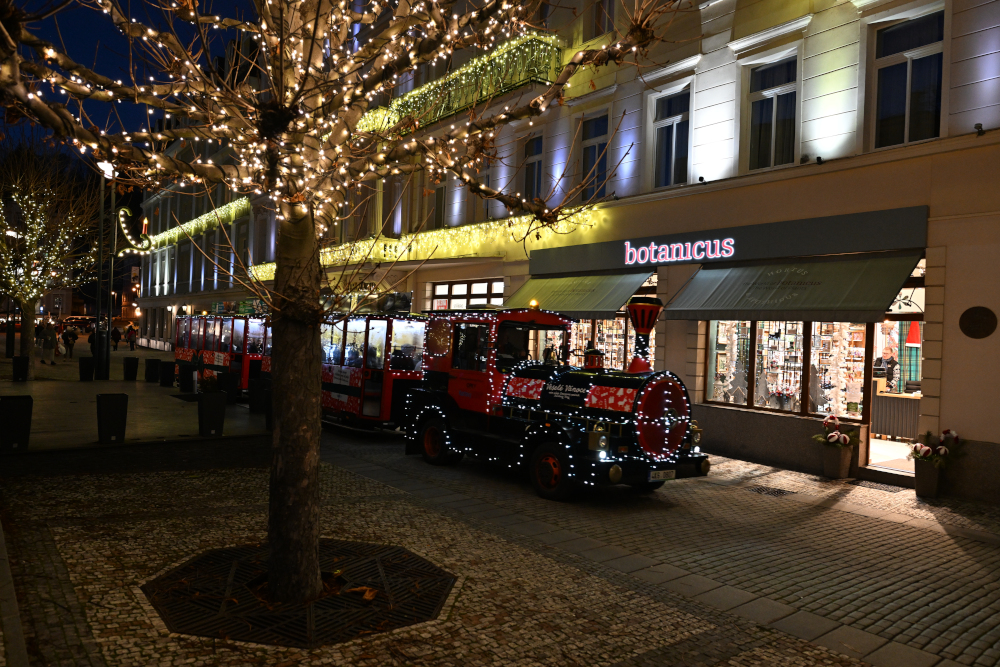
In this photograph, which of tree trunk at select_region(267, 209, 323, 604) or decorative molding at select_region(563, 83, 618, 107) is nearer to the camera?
tree trunk at select_region(267, 209, 323, 604)

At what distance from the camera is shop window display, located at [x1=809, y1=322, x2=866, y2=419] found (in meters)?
11.9

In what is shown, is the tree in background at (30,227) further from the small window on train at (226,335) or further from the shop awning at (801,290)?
the shop awning at (801,290)

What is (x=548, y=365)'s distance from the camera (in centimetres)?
1035

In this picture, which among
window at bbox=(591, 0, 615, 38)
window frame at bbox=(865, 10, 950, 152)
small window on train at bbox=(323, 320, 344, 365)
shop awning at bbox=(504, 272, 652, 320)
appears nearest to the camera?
window frame at bbox=(865, 10, 950, 152)

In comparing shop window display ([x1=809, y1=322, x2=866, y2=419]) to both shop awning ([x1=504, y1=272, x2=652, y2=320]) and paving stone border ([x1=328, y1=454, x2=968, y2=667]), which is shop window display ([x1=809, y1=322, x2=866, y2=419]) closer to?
paving stone border ([x1=328, y1=454, x2=968, y2=667])

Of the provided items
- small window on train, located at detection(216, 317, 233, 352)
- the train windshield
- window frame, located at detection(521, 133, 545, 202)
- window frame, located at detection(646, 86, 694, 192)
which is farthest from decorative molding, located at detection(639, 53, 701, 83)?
small window on train, located at detection(216, 317, 233, 352)

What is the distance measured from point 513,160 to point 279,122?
1474 cm

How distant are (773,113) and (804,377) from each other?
16.3 feet

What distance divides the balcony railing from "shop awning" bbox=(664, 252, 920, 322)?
19.8ft

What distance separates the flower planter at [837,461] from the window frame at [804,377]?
621 mm

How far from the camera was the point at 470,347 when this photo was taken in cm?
1101

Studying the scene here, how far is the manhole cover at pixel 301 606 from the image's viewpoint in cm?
488

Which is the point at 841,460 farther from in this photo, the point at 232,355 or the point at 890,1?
the point at 232,355

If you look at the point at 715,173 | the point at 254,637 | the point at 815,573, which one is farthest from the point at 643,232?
the point at 254,637
